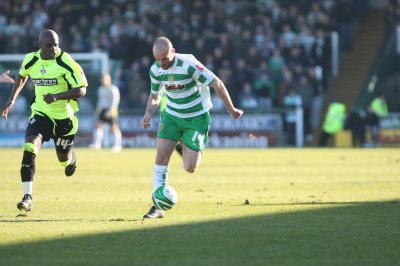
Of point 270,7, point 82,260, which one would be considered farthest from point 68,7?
point 82,260

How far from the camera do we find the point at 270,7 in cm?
4009

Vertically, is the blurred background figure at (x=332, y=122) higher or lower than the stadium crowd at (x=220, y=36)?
lower

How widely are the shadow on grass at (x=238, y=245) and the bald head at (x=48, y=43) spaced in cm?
343

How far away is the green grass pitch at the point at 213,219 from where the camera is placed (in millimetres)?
9250

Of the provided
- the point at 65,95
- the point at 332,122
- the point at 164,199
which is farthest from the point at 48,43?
the point at 332,122

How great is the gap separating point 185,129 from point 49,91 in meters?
2.27

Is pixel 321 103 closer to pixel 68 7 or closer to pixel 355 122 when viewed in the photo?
pixel 355 122

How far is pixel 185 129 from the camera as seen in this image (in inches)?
Answer: 509

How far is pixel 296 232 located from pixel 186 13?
30160mm

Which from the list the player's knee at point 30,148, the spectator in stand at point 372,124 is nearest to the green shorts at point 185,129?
the player's knee at point 30,148

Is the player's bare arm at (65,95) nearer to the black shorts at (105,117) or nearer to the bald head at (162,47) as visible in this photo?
the bald head at (162,47)

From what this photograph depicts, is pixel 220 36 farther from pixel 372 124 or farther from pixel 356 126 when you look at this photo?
pixel 372 124

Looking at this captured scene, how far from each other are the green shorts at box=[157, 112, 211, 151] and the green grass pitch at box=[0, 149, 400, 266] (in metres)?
0.95

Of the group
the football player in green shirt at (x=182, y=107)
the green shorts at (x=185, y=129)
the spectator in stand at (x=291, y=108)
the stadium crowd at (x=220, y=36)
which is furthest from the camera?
the stadium crowd at (x=220, y=36)
